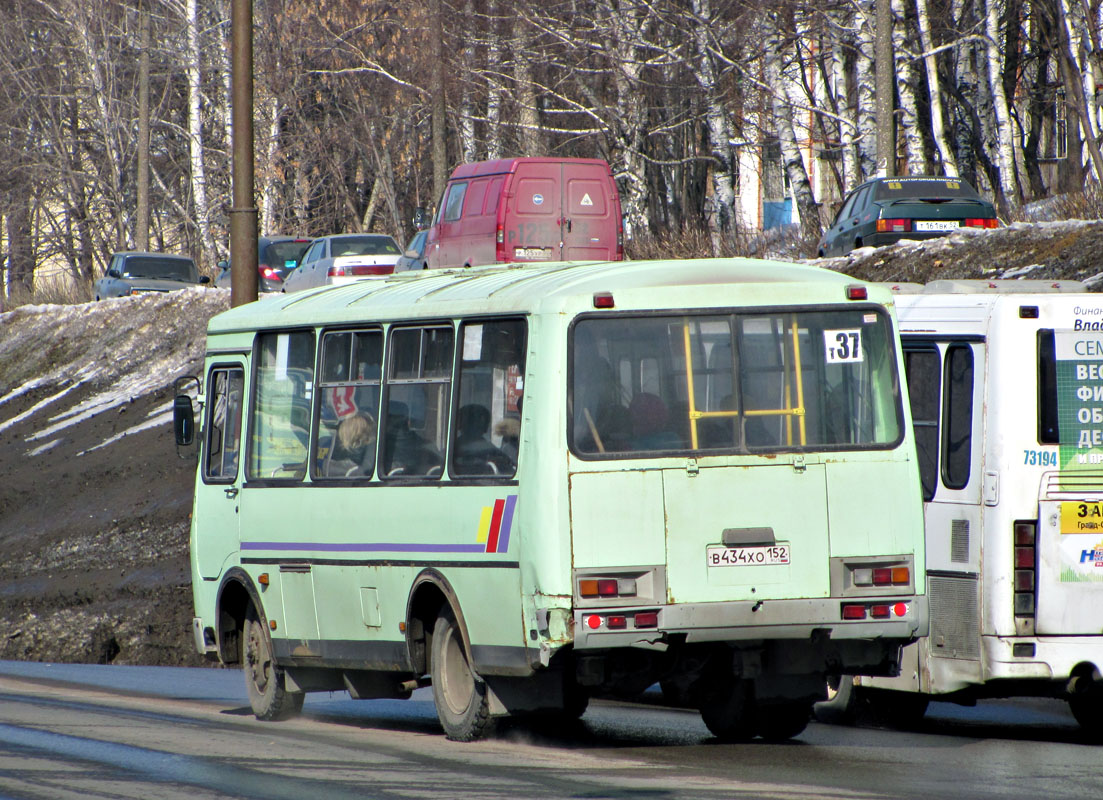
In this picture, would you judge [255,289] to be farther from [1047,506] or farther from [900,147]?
[900,147]

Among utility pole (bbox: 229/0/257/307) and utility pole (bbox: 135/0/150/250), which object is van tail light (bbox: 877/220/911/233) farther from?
utility pole (bbox: 135/0/150/250)

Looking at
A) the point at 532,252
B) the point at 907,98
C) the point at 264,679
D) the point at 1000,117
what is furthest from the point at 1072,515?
the point at 1000,117

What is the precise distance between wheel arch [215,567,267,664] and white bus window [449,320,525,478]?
2.49 m

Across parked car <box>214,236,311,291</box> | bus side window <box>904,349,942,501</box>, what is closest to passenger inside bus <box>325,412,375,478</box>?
bus side window <box>904,349,942,501</box>

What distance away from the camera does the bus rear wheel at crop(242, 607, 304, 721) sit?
1129 cm

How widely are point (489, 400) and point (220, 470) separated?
9.68 ft

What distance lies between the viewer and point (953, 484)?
31.7ft

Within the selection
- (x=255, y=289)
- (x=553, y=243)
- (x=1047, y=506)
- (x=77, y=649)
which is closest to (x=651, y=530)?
(x=1047, y=506)

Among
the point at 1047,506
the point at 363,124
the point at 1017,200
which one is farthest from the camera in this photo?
the point at 363,124

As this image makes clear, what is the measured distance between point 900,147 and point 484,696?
31.6m

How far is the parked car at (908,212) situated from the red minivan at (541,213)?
337 centimetres

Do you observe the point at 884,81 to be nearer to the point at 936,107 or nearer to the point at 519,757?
the point at 936,107

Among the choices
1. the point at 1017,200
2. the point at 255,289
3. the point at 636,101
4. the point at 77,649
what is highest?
the point at 636,101

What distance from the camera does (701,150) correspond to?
144 feet
